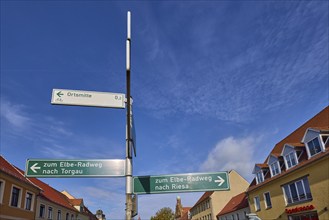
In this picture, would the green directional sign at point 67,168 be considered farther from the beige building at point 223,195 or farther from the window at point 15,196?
the beige building at point 223,195

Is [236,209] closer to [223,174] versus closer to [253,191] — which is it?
[253,191]

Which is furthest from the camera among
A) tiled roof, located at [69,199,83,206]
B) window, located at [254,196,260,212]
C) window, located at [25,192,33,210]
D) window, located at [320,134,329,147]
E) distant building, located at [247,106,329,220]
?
tiled roof, located at [69,199,83,206]

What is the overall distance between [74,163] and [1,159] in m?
19.5

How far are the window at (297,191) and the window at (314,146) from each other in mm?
2043

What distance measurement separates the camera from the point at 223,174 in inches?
249

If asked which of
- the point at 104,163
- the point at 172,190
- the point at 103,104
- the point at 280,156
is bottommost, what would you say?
the point at 172,190

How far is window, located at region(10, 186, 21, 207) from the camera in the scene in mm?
18391

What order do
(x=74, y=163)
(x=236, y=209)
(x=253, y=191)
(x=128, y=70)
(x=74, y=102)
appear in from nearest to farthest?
(x=128, y=70) → (x=74, y=102) → (x=74, y=163) → (x=253, y=191) → (x=236, y=209)

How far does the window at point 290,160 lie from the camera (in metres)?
20.9

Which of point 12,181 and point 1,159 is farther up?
point 1,159

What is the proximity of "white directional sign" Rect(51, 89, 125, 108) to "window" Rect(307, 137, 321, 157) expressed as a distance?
17370mm

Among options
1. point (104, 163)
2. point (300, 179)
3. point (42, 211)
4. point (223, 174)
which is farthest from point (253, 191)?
Result: point (104, 163)

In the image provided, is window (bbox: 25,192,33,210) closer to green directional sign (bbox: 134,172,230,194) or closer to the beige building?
green directional sign (bbox: 134,172,230,194)

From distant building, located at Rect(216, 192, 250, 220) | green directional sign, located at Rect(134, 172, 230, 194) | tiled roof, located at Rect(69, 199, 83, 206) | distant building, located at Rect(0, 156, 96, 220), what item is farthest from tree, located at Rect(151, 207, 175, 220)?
green directional sign, located at Rect(134, 172, 230, 194)
